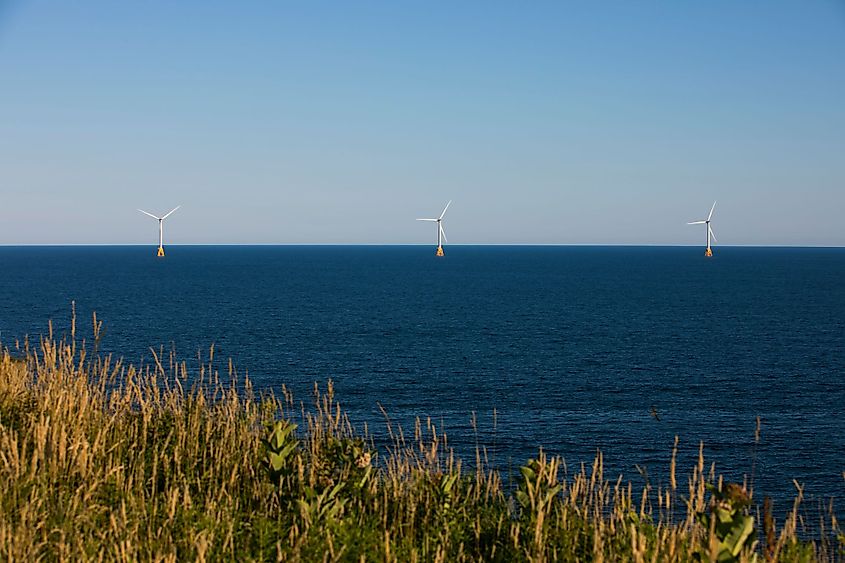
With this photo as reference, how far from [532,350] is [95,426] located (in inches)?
2613

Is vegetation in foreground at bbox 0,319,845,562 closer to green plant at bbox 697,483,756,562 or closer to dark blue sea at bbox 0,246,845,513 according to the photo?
green plant at bbox 697,483,756,562

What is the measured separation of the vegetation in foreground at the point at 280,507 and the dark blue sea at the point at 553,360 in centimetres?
307

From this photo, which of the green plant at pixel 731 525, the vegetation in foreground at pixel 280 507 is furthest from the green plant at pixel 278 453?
the green plant at pixel 731 525

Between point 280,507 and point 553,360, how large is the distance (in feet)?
201

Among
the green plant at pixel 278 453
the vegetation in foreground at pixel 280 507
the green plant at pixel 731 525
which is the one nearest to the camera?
the green plant at pixel 731 525

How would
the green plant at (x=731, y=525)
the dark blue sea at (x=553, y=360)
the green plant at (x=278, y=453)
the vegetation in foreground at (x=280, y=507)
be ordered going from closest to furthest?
the green plant at (x=731, y=525), the vegetation in foreground at (x=280, y=507), the green plant at (x=278, y=453), the dark blue sea at (x=553, y=360)

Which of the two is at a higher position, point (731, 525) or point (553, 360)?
point (731, 525)

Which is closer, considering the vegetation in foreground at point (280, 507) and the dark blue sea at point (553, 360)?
the vegetation in foreground at point (280, 507)

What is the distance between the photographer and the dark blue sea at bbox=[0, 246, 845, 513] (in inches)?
1636

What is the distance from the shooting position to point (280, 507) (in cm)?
856

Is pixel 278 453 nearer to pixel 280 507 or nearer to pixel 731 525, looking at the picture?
pixel 280 507

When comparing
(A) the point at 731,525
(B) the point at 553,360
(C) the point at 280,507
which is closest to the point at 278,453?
(C) the point at 280,507

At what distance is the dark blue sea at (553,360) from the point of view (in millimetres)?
41562

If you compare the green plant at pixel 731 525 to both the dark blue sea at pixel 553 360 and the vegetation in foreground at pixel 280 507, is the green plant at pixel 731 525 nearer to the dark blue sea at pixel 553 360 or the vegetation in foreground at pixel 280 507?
the vegetation in foreground at pixel 280 507
